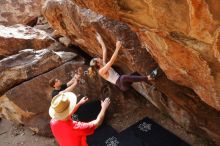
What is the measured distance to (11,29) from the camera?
41.5 ft

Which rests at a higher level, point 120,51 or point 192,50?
point 192,50

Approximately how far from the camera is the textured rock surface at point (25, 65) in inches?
391

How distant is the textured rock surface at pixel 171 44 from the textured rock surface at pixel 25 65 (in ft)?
3.89

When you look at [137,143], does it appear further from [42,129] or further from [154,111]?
[42,129]

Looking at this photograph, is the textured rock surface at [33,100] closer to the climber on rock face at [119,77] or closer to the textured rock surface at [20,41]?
the textured rock surface at [20,41]

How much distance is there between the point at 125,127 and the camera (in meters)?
9.52

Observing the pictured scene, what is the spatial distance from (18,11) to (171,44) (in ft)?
40.5

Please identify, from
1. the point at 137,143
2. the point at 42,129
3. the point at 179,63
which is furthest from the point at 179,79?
the point at 42,129

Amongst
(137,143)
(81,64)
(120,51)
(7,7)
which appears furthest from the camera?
(7,7)

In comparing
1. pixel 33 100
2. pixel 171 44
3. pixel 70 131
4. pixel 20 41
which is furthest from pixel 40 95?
pixel 171 44

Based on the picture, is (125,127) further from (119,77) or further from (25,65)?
(25,65)

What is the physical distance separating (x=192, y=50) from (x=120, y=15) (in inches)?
46.7

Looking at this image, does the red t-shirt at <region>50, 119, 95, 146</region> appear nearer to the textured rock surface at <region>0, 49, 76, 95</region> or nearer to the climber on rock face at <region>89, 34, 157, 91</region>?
the climber on rock face at <region>89, 34, 157, 91</region>

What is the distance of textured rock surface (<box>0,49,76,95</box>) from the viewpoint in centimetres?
992
